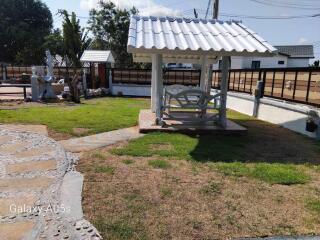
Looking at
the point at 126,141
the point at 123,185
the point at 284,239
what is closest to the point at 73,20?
the point at 126,141

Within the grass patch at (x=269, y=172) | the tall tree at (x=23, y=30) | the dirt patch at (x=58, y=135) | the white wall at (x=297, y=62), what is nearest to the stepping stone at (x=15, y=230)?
the grass patch at (x=269, y=172)

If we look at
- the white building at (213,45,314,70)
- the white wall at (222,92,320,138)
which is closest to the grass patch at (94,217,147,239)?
the white wall at (222,92,320,138)

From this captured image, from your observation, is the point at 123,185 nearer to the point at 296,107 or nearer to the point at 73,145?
the point at 73,145

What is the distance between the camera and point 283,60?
123ft

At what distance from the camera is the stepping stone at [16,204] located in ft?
12.3

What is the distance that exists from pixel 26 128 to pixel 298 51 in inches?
1584

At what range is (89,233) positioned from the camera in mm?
3332

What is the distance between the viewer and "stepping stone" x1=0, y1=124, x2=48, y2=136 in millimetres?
7996

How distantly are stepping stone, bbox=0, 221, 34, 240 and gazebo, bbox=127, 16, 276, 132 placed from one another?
4.34m

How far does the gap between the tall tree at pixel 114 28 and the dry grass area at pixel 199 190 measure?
32.0 metres

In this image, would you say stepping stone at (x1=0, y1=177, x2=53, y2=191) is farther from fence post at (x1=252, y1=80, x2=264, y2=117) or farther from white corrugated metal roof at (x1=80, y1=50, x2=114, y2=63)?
white corrugated metal roof at (x1=80, y1=50, x2=114, y2=63)

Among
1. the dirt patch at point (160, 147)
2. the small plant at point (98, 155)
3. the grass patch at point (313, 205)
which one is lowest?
the dirt patch at point (160, 147)

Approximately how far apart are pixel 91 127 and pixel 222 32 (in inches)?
171

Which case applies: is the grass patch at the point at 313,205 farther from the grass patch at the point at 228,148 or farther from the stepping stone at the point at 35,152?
the stepping stone at the point at 35,152
